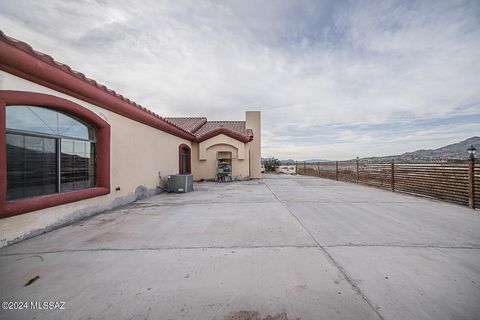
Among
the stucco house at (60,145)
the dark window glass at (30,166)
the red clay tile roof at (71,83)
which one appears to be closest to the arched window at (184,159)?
the red clay tile roof at (71,83)

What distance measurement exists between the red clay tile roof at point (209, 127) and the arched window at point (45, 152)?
30.3ft

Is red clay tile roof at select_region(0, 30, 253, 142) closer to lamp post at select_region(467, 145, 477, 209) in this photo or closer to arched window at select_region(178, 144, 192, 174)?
arched window at select_region(178, 144, 192, 174)

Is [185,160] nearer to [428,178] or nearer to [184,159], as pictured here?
[184,159]

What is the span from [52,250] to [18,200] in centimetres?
157

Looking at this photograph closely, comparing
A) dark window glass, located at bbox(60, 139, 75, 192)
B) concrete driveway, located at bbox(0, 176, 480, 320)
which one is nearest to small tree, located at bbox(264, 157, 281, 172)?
concrete driveway, located at bbox(0, 176, 480, 320)

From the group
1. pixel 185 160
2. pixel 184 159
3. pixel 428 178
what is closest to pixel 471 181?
pixel 428 178

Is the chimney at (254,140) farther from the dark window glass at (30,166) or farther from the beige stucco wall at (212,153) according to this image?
the dark window glass at (30,166)

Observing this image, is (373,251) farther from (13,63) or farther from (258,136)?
(258,136)

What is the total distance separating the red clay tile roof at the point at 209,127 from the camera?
14523mm

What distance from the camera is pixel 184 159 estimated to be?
1360 cm

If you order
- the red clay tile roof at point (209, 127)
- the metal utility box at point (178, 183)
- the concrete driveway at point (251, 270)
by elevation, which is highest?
the red clay tile roof at point (209, 127)

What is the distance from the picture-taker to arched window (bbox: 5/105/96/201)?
383 centimetres

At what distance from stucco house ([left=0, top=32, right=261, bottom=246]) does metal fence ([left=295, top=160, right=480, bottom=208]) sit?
11.7 m

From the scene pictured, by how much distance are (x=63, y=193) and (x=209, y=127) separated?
14138 mm
